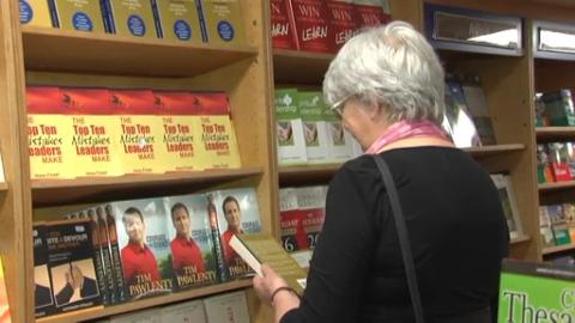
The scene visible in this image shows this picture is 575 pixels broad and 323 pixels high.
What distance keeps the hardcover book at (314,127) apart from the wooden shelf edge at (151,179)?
0.93 feet

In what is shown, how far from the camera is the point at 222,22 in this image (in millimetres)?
2221

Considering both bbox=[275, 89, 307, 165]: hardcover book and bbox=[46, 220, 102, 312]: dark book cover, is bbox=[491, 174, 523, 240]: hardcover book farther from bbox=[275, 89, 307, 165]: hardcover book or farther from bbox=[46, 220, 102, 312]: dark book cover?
bbox=[46, 220, 102, 312]: dark book cover

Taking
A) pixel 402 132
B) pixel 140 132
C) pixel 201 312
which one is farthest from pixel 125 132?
pixel 402 132


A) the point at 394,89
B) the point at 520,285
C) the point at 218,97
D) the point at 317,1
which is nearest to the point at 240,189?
the point at 218,97

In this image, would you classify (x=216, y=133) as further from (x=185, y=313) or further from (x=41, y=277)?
(x=41, y=277)

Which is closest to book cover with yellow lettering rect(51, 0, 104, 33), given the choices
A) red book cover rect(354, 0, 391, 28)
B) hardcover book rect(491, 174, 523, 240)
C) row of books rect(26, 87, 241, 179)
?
row of books rect(26, 87, 241, 179)

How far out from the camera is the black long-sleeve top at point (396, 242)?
125cm

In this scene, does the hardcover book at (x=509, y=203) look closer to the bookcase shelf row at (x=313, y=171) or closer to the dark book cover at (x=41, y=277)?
the bookcase shelf row at (x=313, y=171)

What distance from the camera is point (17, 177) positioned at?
1.62 metres

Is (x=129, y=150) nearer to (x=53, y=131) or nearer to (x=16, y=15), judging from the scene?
(x=53, y=131)

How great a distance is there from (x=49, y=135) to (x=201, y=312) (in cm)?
71

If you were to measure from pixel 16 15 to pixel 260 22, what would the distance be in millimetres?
796

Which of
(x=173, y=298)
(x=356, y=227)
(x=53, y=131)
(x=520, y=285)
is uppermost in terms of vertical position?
(x=53, y=131)

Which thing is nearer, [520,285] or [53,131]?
[520,285]
